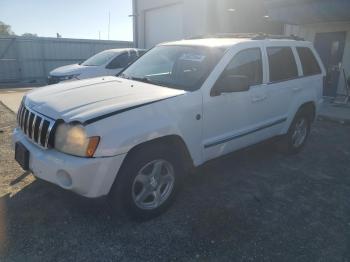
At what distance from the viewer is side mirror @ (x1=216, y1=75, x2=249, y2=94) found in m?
3.53

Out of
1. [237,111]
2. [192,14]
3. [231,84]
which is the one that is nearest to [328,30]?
[192,14]

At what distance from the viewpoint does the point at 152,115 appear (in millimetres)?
3049

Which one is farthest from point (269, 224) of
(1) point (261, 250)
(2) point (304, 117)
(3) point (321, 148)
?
(3) point (321, 148)

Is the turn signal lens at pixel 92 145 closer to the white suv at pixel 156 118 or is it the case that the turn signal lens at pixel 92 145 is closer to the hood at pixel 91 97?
the white suv at pixel 156 118

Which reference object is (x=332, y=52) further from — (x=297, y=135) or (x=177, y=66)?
(x=177, y=66)

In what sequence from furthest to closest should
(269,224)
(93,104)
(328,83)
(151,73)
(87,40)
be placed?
(87,40), (328,83), (151,73), (269,224), (93,104)

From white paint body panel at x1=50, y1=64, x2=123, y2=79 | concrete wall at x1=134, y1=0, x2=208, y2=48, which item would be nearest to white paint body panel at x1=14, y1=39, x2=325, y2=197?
white paint body panel at x1=50, y1=64, x2=123, y2=79

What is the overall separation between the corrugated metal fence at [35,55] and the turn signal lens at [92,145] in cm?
1620

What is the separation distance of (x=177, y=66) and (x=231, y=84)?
809 millimetres

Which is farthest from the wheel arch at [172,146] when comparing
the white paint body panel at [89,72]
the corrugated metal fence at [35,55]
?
the corrugated metal fence at [35,55]

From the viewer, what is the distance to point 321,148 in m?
5.95

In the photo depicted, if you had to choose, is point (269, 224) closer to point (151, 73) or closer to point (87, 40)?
point (151, 73)

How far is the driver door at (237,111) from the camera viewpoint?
11.9 feet

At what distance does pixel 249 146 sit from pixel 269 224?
1.27m
